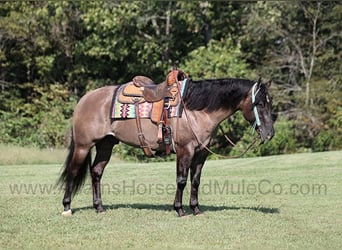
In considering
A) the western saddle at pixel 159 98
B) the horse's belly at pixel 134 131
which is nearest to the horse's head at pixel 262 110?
the western saddle at pixel 159 98

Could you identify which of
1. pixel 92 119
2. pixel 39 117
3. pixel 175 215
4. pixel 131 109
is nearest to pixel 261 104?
pixel 131 109

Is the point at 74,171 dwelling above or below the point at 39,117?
above

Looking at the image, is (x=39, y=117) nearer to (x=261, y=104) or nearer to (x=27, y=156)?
(x=27, y=156)

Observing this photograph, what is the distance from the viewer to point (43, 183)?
11.8 m

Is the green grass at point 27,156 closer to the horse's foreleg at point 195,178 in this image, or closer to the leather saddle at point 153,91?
the leather saddle at point 153,91

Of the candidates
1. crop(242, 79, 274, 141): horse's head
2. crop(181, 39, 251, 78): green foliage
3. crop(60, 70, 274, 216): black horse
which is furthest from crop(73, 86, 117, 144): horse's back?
crop(181, 39, 251, 78): green foliage

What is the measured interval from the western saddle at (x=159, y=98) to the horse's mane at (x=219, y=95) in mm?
246

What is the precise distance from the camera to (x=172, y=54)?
2616cm

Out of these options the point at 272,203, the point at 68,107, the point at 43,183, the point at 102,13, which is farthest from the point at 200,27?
the point at 272,203

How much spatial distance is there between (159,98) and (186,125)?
0.51m

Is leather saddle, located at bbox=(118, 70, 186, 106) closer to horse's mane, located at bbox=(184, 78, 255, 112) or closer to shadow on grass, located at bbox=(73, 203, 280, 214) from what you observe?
horse's mane, located at bbox=(184, 78, 255, 112)

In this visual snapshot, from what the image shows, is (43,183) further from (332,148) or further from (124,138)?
(332,148)

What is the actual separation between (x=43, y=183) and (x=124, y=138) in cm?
421

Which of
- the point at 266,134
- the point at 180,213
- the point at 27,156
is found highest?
the point at 266,134
